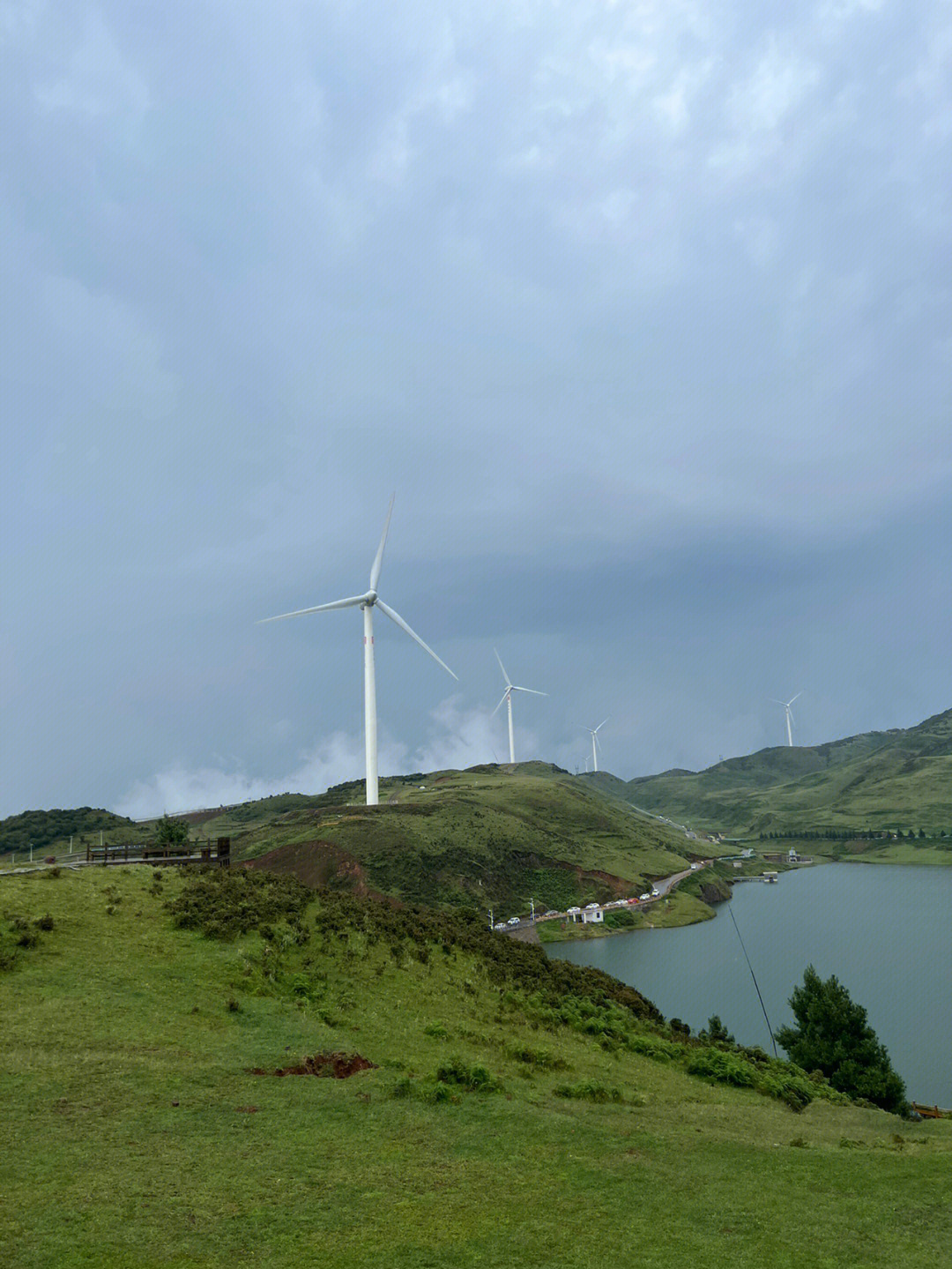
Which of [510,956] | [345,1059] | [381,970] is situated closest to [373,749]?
[510,956]

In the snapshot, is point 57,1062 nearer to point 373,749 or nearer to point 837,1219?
point 837,1219

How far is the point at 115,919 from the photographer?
32.0m

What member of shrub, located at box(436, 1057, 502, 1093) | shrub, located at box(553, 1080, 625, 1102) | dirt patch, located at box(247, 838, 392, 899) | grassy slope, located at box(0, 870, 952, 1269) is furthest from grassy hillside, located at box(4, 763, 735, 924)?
shrub, located at box(436, 1057, 502, 1093)

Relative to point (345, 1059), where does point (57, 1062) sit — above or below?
above

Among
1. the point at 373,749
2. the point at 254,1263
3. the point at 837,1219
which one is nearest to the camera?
the point at 254,1263

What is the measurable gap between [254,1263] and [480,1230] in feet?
14.6

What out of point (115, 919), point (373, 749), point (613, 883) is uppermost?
point (373, 749)

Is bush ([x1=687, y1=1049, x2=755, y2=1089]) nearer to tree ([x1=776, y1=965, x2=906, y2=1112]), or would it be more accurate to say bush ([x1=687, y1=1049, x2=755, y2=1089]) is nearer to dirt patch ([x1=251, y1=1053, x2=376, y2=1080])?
tree ([x1=776, y1=965, x2=906, y2=1112])

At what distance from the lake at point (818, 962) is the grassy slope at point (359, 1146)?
39871mm

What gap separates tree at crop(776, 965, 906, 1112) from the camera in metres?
41.5

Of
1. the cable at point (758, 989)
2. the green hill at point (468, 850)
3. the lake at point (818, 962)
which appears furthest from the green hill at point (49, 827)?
the cable at point (758, 989)

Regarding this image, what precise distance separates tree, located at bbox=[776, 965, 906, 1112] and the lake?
12224 mm

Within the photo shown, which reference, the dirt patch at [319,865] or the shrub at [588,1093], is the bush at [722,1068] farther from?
the dirt patch at [319,865]

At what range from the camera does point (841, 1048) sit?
44281mm
